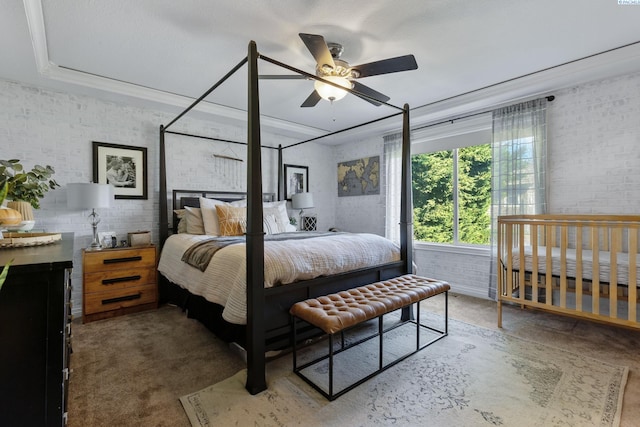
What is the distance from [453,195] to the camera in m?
4.16

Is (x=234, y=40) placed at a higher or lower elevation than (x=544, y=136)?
higher

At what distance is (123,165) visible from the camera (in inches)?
136

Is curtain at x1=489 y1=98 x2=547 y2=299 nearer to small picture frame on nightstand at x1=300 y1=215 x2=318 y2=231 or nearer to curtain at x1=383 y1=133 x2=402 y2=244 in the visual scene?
curtain at x1=383 y1=133 x2=402 y2=244

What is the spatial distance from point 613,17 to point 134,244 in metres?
4.60

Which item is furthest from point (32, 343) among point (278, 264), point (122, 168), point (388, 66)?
point (122, 168)

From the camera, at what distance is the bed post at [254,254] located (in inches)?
71.1

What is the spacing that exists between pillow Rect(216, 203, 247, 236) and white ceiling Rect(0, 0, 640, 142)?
1.33 metres

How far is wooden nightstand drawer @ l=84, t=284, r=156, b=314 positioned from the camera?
2.94m

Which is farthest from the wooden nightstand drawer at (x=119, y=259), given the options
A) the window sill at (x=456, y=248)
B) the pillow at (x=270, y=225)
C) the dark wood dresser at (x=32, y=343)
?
the window sill at (x=456, y=248)

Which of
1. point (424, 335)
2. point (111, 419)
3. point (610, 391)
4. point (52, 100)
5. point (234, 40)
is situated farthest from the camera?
point (52, 100)

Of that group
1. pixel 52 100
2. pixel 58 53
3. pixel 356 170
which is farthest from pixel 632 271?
pixel 52 100

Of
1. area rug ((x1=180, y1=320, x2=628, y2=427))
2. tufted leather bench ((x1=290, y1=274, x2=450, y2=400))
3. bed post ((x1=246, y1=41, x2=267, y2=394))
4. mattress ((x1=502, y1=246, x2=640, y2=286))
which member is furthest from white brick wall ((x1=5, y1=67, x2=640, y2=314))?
bed post ((x1=246, y1=41, x2=267, y2=394))

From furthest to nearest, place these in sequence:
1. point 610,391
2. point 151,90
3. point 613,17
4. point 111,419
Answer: point 151,90 → point 613,17 → point 610,391 → point 111,419

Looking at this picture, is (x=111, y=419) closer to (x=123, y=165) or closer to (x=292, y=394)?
(x=292, y=394)
